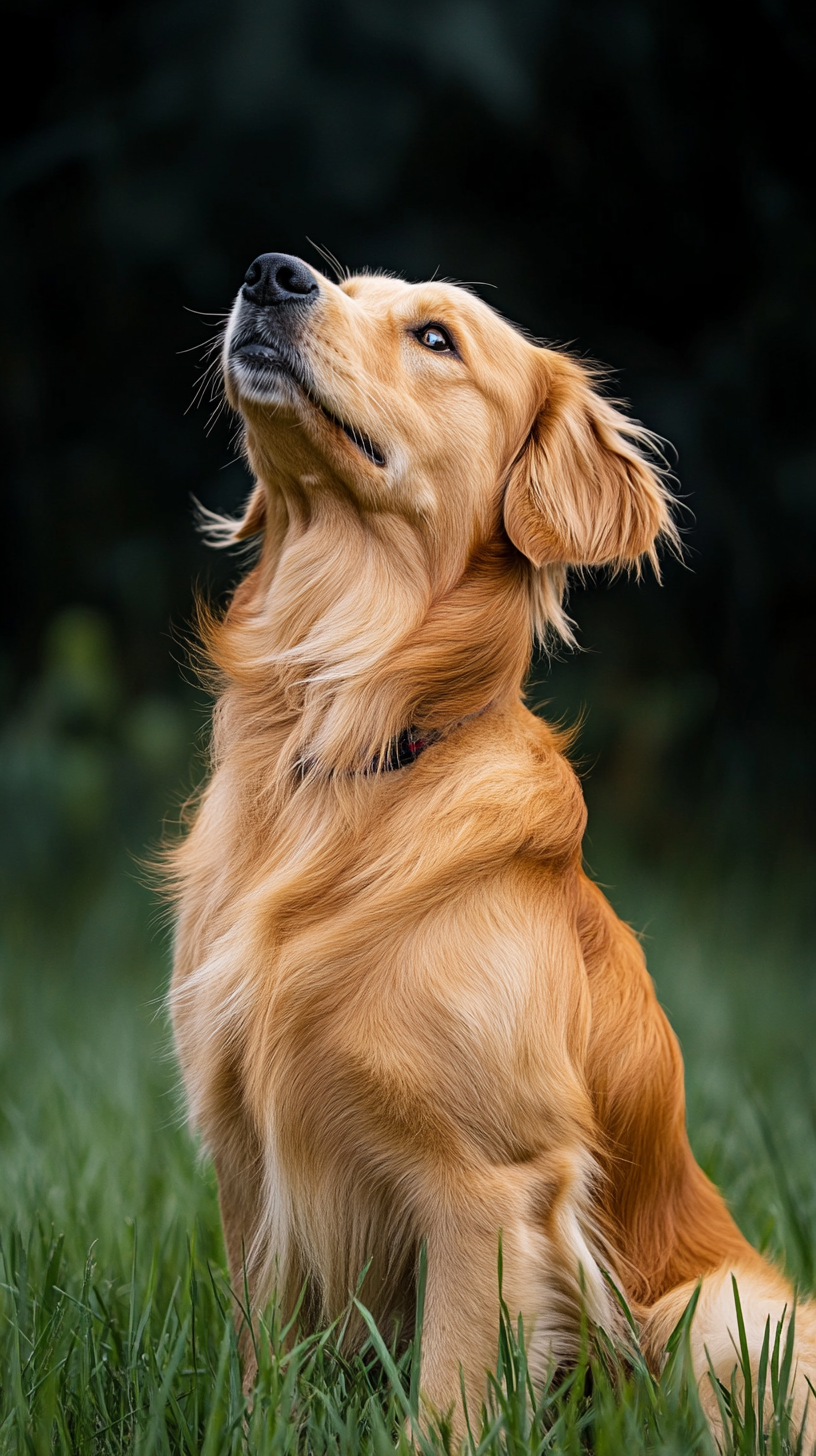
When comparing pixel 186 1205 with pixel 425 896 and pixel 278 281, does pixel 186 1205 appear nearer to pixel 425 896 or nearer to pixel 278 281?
pixel 425 896

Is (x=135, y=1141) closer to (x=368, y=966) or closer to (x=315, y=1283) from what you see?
(x=315, y=1283)

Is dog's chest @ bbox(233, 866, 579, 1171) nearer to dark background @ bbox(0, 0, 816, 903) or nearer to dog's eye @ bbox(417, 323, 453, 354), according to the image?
dog's eye @ bbox(417, 323, 453, 354)

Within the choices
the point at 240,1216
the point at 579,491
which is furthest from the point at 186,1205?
the point at 579,491

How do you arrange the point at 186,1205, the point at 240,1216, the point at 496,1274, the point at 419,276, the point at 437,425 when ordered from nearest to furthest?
the point at 496,1274 → the point at 240,1216 → the point at 437,425 → the point at 186,1205 → the point at 419,276

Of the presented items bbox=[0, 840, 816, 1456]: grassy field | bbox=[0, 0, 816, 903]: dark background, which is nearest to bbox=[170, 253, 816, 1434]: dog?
bbox=[0, 840, 816, 1456]: grassy field

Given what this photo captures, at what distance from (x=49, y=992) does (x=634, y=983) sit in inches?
135

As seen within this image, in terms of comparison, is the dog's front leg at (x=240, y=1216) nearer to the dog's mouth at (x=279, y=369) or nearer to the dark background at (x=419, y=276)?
the dog's mouth at (x=279, y=369)

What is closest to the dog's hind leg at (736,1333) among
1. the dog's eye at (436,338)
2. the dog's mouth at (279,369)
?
the dog's mouth at (279,369)

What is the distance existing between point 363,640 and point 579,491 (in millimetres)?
625

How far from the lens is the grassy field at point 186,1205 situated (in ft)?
6.37

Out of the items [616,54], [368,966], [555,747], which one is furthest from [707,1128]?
[616,54]

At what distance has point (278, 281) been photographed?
8.43 ft

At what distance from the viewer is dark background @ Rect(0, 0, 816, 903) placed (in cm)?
584

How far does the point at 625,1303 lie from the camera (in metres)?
2.14
